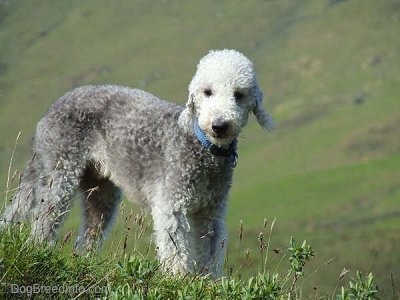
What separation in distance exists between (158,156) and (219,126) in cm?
134

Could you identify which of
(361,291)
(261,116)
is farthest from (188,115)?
(361,291)

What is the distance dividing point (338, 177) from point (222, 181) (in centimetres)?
18304

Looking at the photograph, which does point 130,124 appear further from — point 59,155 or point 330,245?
point 330,245

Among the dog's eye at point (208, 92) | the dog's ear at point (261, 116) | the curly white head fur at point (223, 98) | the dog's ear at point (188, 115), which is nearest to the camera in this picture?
the curly white head fur at point (223, 98)

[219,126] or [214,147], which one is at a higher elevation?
[214,147]

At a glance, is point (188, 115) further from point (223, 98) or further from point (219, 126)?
point (219, 126)

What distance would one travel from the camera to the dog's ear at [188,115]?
880cm

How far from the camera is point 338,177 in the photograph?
18912 cm

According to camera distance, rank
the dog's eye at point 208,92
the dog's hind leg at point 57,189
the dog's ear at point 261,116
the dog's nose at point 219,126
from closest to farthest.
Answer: the dog's nose at point 219,126 < the dog's eye at point 208,92 < the dog's ear at point 261,116 < the dog's hind leg at point 57,189

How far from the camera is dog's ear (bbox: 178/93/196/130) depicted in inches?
347

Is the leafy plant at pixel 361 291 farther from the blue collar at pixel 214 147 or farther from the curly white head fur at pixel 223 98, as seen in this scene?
the blue collar at pixel 214 147

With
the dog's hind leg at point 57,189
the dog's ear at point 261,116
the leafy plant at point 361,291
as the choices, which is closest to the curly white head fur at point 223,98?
the dog's ear at point 261,116

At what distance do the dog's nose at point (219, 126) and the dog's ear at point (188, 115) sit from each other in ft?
2.21

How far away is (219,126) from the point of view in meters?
8.14
